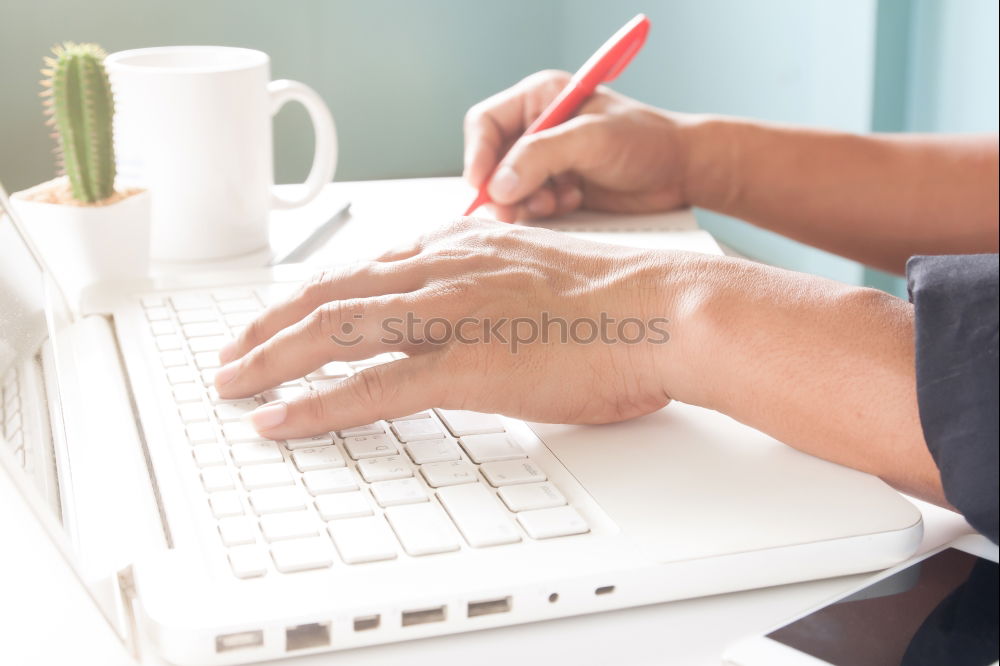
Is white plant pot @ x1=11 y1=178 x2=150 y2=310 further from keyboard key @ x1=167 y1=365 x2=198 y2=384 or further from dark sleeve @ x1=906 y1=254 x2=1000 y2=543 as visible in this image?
dark sleeve @ x1=906 y1=254 x2=1000 y2=543

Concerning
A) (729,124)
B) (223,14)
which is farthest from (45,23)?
(729,124)

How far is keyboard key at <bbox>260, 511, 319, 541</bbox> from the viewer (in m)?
0.41

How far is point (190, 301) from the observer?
709mm

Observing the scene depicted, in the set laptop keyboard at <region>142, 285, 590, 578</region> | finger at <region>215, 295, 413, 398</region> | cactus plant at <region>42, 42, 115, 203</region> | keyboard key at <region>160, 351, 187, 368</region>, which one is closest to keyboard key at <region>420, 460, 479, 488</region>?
laptop keyboard at <region>142, 285, 590, 578</region>

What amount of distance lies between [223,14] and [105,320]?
1.53m

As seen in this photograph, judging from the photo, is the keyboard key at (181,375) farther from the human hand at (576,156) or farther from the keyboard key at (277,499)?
the human hand at (576,156)

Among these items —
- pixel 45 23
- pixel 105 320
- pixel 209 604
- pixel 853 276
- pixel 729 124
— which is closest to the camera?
pixel 209 604

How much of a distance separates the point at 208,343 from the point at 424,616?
0.31m

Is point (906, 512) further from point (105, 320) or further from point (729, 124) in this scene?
point (729, 124)

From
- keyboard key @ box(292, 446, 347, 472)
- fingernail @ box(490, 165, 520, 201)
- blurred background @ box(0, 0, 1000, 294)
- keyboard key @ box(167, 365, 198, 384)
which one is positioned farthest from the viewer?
blurred background @ box(0, 0, 1000, 294)

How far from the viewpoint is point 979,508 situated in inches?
16.2

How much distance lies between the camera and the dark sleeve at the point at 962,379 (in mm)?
414

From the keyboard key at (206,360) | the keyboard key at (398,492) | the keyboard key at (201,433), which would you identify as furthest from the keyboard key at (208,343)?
the keyboard key at (398,492)

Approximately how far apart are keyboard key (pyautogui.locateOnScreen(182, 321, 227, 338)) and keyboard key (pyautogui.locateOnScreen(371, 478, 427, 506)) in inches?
9.6
